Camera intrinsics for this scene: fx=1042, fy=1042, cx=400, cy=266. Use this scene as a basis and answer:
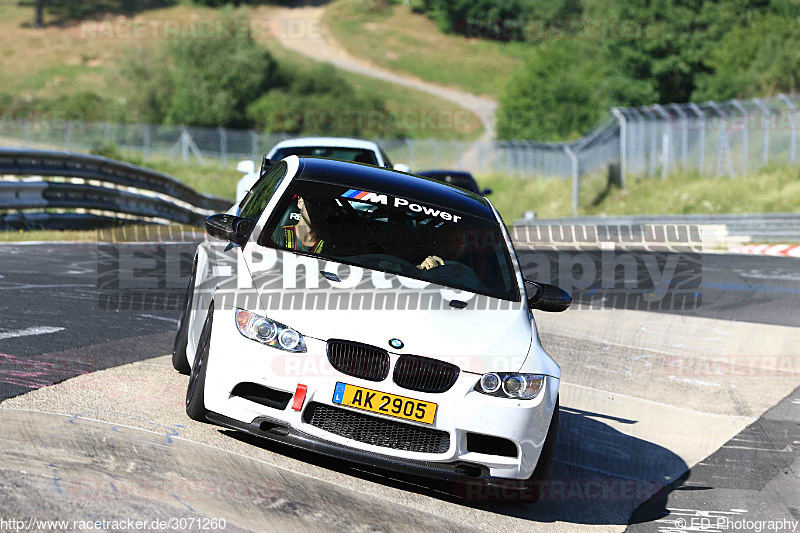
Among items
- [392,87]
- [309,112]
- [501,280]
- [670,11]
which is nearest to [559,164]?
[670,11]

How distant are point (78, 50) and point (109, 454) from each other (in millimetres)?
87929

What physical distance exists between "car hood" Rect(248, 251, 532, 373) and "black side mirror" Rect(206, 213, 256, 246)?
45 centimetres

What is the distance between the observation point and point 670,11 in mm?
53219

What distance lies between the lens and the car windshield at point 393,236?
20.2 ft

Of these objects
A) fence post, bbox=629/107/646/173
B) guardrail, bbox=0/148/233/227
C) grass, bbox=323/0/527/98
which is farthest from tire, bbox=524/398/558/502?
grass, bbox=323/0/527/98

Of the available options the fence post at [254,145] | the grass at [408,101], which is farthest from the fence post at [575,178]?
the grass at [408,101]

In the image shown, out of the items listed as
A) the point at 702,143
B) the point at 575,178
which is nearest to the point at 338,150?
the point at 702,143

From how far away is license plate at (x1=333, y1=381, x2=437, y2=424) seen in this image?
5043 mm

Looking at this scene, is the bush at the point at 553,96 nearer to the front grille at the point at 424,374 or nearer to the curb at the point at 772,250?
the curb at the point at 772,250

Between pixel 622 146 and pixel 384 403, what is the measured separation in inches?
1378

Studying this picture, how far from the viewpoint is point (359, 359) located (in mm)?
5102

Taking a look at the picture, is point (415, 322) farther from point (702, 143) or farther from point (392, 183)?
point (702, 143)

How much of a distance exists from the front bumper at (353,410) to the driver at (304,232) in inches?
40.7

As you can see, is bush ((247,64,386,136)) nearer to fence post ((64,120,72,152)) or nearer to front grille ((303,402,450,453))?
fence post ((64,120,72,152))
